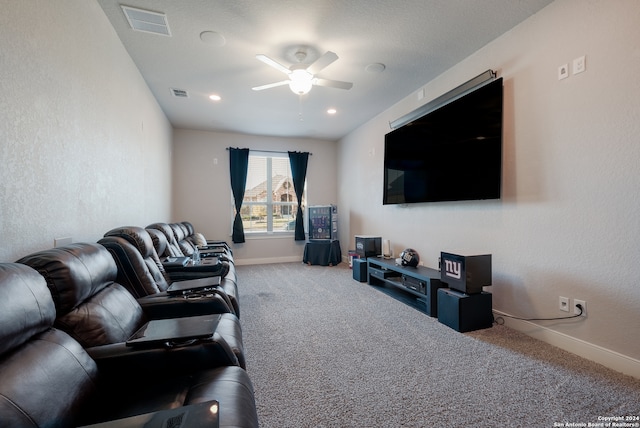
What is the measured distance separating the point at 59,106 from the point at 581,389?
3593 mm

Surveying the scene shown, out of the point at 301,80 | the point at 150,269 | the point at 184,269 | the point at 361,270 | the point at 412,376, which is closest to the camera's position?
the point at 412,376

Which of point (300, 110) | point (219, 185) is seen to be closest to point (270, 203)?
point (219, 185)

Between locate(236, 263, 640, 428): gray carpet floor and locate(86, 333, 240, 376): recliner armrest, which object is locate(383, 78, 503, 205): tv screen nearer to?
locate(236, 263, 640, 428): gray carpet floor

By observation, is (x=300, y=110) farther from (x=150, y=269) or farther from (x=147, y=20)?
(x=150, y=269)

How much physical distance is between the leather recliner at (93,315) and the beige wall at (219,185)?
15.0 ft

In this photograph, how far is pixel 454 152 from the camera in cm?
314

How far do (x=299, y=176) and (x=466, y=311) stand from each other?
179 inches

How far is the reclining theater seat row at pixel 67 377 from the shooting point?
A: 0.78 metres

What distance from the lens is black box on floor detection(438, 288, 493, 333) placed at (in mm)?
2557

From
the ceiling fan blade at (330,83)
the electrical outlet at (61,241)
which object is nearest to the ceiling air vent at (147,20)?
the ceiling fan blade at (330,83)

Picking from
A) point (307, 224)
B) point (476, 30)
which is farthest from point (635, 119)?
point (307, 224)

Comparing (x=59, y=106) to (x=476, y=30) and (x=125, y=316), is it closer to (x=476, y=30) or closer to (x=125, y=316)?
(x=125, y=316)

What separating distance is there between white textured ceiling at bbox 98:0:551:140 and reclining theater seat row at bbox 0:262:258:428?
7.43 feet

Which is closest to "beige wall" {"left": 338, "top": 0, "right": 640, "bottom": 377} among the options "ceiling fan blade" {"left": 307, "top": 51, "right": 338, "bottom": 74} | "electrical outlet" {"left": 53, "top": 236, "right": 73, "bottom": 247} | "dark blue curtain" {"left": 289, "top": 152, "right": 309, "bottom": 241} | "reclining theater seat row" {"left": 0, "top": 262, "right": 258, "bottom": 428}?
"ceiling fan blade" {"left": 307, "top": 51, "right": 338, "bottom": 74}
